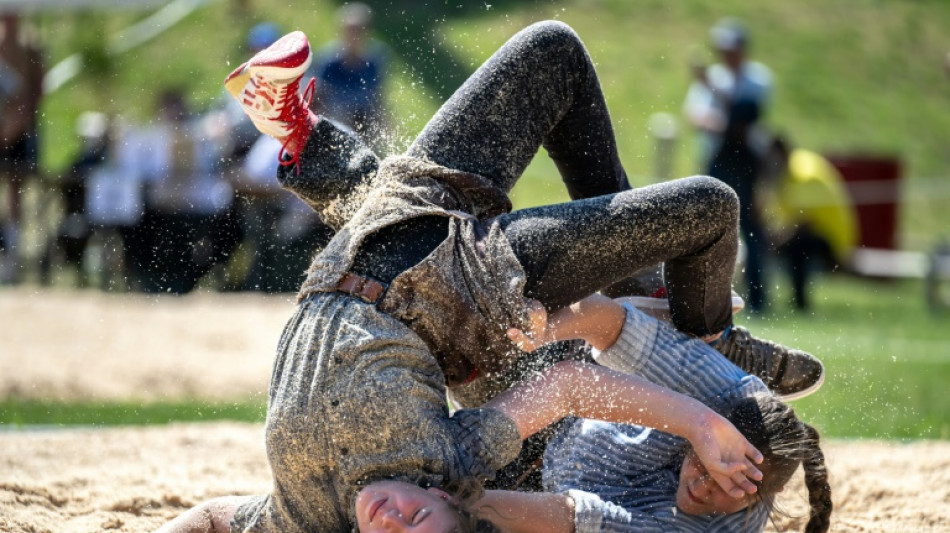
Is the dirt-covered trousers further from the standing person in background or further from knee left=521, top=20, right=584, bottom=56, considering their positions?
the standing person in background

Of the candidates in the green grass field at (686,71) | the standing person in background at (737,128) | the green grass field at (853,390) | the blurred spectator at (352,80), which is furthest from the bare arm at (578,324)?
the standing person in background at (737,128)

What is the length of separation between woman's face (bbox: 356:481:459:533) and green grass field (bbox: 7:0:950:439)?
5586 mm

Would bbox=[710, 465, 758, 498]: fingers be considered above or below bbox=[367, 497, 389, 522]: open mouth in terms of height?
below

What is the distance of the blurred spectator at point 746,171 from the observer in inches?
389

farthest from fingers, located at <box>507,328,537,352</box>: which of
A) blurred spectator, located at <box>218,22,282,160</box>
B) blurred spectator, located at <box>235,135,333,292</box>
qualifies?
blurred spectator, located at <box>218,22,282,160</box>

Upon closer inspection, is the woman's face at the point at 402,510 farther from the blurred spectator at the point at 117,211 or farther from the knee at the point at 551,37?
the blurred spectator at the point at 117,211

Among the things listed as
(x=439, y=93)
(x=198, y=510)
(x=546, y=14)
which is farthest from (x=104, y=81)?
(x=198, y=510)

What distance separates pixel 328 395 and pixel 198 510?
2.22ft

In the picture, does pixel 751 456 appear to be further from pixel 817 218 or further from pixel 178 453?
pixel 817 218

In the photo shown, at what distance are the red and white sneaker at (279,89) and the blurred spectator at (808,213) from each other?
8.12 m

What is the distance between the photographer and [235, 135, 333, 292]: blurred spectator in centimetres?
964

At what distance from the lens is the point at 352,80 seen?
906 cm

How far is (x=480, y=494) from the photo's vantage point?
2.77 metres

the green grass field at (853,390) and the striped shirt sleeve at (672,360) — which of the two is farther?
the green grass field at (853,390)
